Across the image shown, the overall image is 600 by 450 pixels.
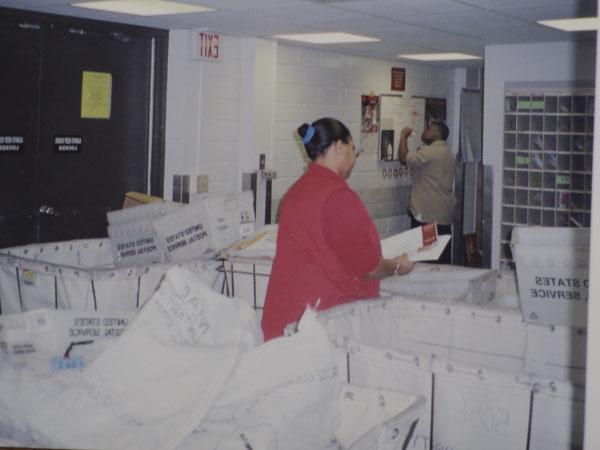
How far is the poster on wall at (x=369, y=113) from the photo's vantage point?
7113 millimetres

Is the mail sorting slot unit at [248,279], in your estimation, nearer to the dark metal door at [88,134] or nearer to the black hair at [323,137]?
the black hair at [323,137]

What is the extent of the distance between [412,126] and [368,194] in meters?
0.95

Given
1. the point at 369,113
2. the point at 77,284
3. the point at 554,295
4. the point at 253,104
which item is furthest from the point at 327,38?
the point at 554,295

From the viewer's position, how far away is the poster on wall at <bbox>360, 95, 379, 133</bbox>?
711 centimetres

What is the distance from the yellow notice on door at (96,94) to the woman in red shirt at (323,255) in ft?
7.70

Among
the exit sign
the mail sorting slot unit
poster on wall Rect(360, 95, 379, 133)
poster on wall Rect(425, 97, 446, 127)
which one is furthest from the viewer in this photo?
poster on wall Rect(425, 97, 446, 127)

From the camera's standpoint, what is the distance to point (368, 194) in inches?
288

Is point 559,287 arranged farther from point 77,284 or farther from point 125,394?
point 77,284

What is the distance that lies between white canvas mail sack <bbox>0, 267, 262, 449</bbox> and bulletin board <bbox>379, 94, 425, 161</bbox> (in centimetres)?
596

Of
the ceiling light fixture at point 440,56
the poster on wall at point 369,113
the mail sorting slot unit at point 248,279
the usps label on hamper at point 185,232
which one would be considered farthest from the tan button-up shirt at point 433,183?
the mail sorting slot unit at point 248,279

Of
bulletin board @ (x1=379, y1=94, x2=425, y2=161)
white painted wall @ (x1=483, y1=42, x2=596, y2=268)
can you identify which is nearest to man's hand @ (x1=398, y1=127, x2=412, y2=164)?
bulletin board @ (x1=379, y1=94, x2=425, y2=161)

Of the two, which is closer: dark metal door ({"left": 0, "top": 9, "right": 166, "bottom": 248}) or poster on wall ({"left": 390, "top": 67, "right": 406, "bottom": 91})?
dark metal door ({"left": 0, "top": 9, "right": 166, "bottom": 248})

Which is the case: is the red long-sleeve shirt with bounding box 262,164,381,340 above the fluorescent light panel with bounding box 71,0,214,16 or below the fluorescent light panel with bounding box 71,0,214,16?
below

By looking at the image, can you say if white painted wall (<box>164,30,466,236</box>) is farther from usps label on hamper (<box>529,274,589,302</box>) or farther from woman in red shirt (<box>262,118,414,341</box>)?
usps label on hamper (<box>529,274,589,302</box>)
